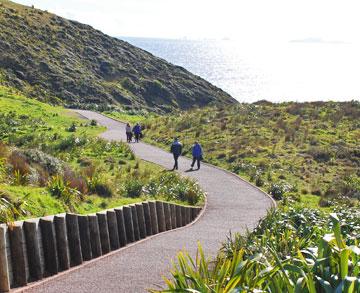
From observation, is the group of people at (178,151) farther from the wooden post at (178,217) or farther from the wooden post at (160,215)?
the wooden post at (160,215)

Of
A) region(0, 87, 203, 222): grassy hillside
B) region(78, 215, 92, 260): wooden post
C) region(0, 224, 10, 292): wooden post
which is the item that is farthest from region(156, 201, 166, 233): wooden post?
region(0, 224, 10, 292): wooden post

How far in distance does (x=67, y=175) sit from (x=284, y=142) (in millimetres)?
21366

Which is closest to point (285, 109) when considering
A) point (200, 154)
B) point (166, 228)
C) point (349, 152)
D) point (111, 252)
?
point (349, 152)

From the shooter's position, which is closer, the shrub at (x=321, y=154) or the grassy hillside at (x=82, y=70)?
the shrub at (x=321, y=154)

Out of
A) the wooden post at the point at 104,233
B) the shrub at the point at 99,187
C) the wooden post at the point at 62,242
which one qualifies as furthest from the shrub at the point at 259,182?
the wooden post at the point at 62,242

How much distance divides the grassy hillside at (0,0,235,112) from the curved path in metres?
42.1

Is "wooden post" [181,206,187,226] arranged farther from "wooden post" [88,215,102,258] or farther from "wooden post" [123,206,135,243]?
"wooden post" [88,215,102,258]

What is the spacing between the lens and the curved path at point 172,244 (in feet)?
28.3

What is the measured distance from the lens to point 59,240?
9070 millimetres

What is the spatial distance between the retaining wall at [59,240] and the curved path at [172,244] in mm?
A: 278

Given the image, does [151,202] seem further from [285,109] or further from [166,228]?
[285,109]

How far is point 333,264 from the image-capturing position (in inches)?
222

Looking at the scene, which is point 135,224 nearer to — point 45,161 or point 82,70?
point 45,161

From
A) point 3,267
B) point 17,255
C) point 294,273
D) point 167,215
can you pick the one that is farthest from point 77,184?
point 294,273
